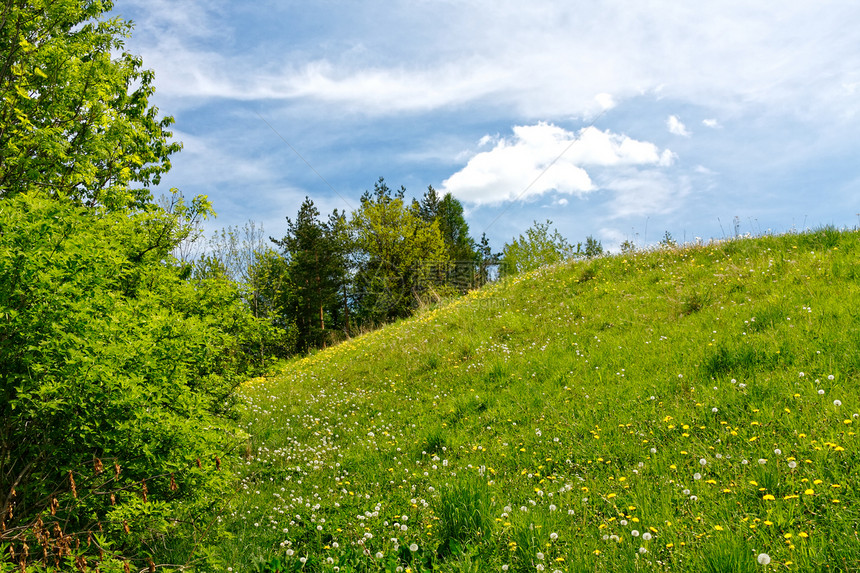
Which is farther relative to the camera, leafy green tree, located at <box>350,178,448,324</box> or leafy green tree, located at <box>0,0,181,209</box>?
leafy green tree, located at <box>350,178,448,324</box>

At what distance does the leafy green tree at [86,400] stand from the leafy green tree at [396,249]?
30783 millimetres

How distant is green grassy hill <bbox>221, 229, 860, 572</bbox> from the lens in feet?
12.7

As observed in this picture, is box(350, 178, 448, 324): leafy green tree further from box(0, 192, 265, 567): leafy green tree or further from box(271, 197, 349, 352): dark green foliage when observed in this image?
box(0, 192, 265, 567): leafy green tree

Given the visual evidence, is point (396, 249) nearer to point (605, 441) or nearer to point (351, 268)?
point (351, 268)

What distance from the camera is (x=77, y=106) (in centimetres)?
905

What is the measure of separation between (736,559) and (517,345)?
778 centimetres

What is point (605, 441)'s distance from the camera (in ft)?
19.1

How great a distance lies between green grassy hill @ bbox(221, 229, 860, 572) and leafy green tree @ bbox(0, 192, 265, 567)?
122 centimetres

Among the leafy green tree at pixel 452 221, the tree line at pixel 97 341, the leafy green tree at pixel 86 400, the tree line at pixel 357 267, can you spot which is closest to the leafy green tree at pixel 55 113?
the tree line at pixel 97 341

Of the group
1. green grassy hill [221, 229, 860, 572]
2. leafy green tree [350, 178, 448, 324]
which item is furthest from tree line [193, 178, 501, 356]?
green grassy hill [221, 229, 860, 572]

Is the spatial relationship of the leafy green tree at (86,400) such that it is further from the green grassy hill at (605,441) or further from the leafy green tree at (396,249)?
the leafy green tree at (396,249)

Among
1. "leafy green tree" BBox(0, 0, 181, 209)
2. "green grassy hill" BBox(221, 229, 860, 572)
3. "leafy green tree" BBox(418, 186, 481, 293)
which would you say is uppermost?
"leafy green tree" BBox(418, 186, 481, 293)

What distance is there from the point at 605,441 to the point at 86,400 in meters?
5.67

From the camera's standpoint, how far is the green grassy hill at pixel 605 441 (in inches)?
153
